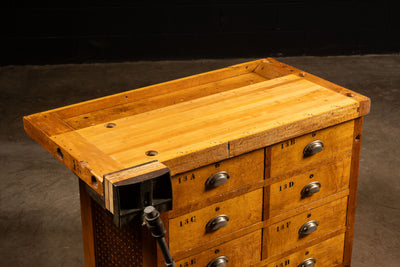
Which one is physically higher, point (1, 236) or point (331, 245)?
point (331, 245)

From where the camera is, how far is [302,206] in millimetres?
2826

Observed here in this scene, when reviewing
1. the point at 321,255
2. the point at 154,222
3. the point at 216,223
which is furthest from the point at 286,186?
the point at 154,222

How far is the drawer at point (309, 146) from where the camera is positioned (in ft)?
8.68

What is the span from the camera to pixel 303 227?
2873mm

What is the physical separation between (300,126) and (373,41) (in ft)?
14.0

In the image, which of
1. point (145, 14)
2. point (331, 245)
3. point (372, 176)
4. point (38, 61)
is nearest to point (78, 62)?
point (38, 61)

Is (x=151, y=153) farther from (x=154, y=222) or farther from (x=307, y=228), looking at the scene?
(x=307, y=228)

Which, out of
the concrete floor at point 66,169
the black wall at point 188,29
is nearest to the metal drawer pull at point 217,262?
the concrete floor at point 66,169

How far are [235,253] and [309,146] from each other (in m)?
0.56

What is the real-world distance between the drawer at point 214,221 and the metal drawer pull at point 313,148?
271 mm

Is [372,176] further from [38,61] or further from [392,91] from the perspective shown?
[38,61]

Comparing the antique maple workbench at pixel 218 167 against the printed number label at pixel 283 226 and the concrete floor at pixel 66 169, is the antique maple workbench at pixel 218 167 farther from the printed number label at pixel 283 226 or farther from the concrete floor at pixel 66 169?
the concrete floor at pixel 66 169

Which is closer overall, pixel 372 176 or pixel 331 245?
pixel 331 245

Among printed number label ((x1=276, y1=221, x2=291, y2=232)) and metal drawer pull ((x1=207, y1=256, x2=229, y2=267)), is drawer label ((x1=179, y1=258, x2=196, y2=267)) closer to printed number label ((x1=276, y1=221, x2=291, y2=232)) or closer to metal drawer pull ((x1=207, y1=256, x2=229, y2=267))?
metal drawer pull ((x1=207, y1=256, x2=229, y2=267))
